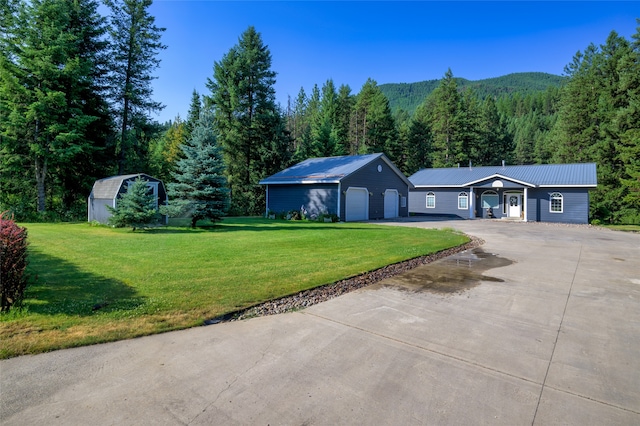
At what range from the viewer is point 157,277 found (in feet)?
20.6

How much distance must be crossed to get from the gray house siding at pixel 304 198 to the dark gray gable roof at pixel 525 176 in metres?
11.8

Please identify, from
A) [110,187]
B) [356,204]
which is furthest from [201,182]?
[356,204]

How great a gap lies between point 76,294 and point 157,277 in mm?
1311

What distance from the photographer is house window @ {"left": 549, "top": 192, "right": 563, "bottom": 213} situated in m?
22.9

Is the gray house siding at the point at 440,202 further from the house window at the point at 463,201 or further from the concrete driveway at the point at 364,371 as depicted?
the concrete driveway at the point at 364,371

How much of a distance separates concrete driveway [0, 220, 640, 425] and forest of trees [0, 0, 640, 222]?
45.2 feet

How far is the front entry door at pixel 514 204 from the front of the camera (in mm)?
25047

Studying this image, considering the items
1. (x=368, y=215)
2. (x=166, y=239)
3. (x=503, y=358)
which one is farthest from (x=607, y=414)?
(x=368, y=215)

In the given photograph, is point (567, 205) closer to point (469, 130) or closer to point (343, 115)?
point (469, 130)

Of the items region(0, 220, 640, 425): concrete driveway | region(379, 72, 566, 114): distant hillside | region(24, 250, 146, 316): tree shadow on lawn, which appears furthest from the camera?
region(379, 72, 566, 114): distant hillside

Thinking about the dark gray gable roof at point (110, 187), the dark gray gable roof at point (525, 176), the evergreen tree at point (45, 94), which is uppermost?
the evergreen tree at point (45, 94)

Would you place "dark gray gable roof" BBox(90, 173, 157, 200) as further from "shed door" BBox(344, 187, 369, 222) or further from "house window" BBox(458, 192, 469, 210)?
"house window" BBox(458, 192, 469, 210)

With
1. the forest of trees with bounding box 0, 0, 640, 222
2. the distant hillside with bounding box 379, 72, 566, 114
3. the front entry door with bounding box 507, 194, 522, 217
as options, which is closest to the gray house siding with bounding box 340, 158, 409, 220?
the forest of trees with bounding box 0, 0, 640, 222

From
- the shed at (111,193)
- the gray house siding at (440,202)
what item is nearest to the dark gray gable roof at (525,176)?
the gray house siding at (440,202)
